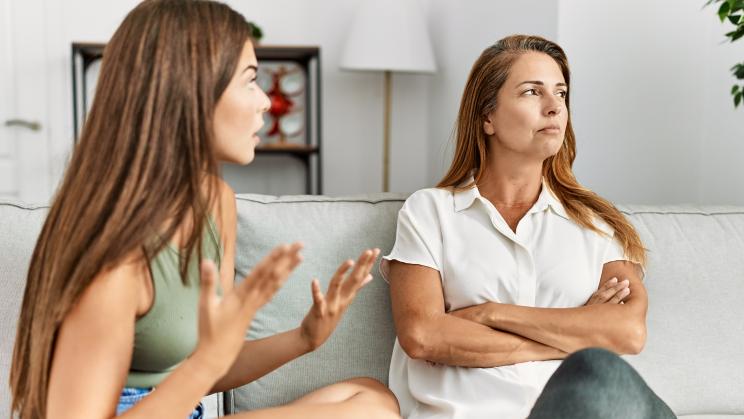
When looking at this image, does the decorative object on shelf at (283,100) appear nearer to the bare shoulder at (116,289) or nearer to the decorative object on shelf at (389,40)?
the decorative object on shelf at (389,40)

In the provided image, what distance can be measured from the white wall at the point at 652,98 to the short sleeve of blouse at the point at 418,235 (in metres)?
1.11

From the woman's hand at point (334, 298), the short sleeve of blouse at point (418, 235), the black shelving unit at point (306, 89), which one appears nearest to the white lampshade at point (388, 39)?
the black shelving unit at point (306, 89)

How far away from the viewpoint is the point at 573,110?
107 inches

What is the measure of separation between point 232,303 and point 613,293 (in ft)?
3.05

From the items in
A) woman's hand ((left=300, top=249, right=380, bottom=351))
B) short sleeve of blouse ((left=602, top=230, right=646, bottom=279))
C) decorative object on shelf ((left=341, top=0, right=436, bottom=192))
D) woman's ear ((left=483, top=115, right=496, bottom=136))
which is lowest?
short sleeve of blouse ((left=602, top=230, right=646, bottom=279))

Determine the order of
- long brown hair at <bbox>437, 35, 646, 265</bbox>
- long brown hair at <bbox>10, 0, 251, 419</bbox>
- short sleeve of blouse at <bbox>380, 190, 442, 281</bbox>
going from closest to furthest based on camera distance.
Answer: long brown hair at <bbox>10, 0, 251, 419</bbox>, short sleeve of blouse at <bbox>380, 190, 442, 281</bbox>, long brown hair at <bbox>437, 35, 646, 265</bbox>

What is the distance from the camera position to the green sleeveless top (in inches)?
42.3

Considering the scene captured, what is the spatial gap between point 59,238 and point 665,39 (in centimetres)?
215

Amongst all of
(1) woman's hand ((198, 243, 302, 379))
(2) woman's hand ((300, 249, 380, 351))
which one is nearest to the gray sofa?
(2) woman's hand ((300, 249, 380, 351))

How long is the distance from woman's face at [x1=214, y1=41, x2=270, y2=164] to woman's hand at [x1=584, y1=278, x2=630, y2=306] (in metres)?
0.79

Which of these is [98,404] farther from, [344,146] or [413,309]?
[344,146]

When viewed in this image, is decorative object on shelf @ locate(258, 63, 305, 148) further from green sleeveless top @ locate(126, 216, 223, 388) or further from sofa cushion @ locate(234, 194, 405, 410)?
green sleeveless top @ locate(126, 216, 223, 388)

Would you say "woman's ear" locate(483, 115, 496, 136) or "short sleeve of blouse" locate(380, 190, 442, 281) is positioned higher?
"woman's ear" locate(483, 115, 496, 136)

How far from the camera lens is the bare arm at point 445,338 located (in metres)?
1.59
